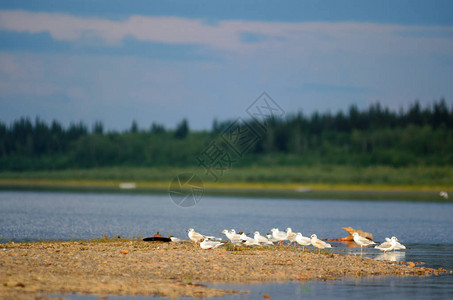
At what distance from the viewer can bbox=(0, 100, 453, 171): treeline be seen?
14662 centimetres

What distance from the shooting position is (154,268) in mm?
19781

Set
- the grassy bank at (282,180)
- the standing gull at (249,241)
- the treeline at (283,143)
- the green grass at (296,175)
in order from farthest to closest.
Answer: the treeline at (283,143)
the green grass at (296,175)
the grassy bank at (282,180)
the standing gull at (249,241)

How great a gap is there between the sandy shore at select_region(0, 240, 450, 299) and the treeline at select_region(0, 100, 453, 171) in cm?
11678

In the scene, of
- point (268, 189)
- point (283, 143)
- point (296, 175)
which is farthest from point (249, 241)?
point (283, 143)

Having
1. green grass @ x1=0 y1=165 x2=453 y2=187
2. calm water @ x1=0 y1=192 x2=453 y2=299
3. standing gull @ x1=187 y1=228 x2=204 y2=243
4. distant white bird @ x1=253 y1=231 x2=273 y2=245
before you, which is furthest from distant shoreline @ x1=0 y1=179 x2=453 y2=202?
standing gull @ x1=187 y1=228 x2=204 y2=243

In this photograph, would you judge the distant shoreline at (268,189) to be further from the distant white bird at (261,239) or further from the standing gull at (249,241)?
the standing gull at (249,241)

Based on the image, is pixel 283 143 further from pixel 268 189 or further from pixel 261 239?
pixel 261 239

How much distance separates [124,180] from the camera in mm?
139375

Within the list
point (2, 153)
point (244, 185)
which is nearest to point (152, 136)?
point (2, 153)

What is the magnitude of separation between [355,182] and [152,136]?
3666 inches

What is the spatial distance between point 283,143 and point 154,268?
14666cm

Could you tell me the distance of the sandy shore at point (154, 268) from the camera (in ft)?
54.7

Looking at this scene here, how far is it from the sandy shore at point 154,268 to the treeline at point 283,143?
117 meters

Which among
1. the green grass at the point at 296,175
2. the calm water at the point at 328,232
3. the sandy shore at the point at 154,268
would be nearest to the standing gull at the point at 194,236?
the sandy shore at the point at 154,268
